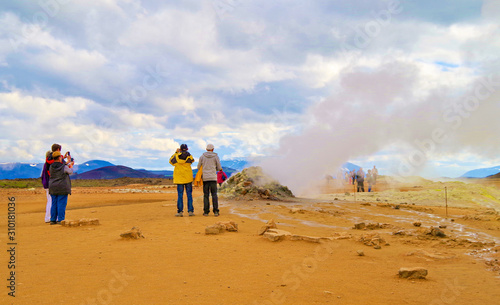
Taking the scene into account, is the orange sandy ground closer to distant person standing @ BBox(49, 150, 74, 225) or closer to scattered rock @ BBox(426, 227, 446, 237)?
scattered rock @ BBox(426, 227, 446, 237)

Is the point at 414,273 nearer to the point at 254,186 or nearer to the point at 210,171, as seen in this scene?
the point at 210,171

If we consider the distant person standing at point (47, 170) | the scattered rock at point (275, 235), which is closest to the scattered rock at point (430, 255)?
the scattered rock at point (275, 235)

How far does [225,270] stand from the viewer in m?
5.48

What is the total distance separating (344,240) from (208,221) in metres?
4.24

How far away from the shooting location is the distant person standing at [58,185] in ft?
33.0

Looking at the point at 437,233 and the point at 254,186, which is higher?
the point at 254,186

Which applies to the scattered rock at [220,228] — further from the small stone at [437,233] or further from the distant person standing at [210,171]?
the small stone at [437,233]

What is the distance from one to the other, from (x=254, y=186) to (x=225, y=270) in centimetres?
1280

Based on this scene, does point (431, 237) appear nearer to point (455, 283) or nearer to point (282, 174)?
point (455, 283)

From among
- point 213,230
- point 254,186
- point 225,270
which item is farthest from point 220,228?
point 254,186

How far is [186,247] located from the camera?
697cm

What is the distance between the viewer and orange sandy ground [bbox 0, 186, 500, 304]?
4.36 metres

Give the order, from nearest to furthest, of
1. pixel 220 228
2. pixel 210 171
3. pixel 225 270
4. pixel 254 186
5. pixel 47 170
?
pixel 225 270
pixel 220 228
pixel 47 170
pixel 210 171
pixel 254 186

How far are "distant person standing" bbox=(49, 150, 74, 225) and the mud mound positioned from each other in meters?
9.09
